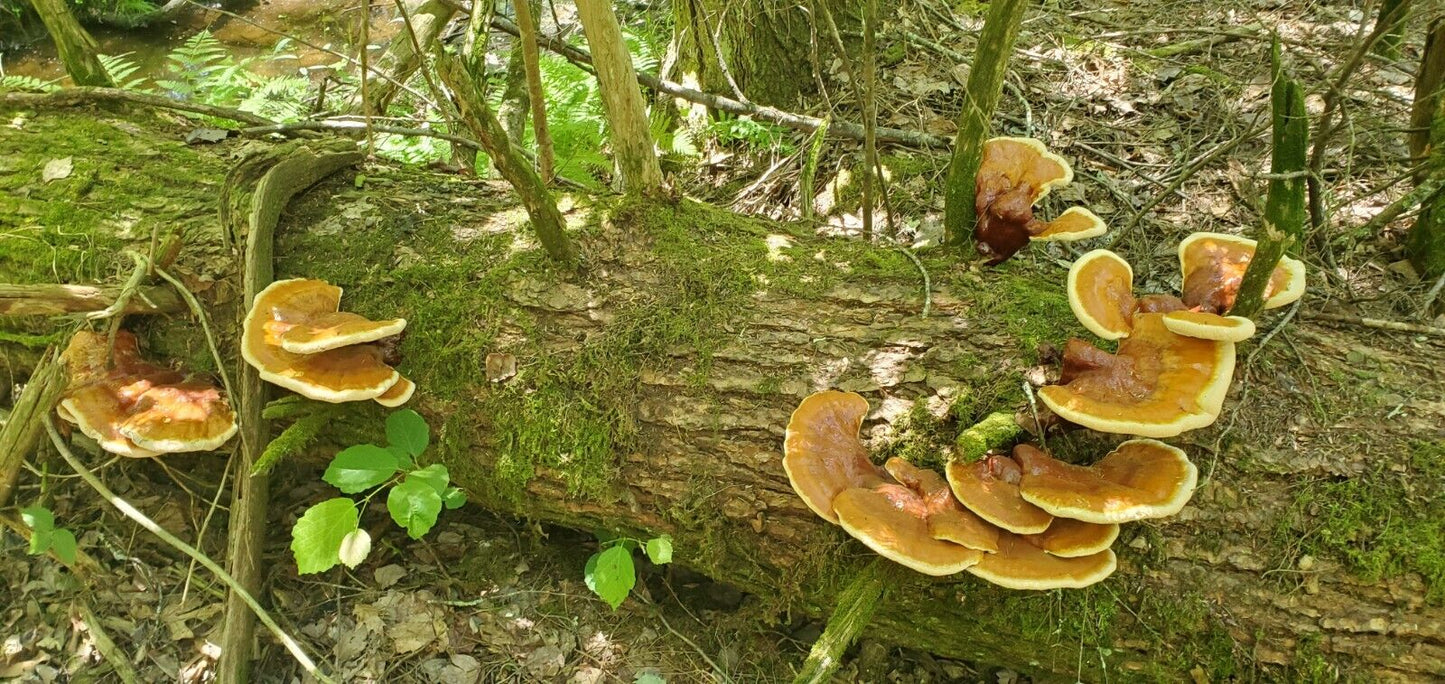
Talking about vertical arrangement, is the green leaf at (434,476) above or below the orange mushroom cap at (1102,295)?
below

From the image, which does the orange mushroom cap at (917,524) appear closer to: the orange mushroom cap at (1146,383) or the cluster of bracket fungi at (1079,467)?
the cluster of bracket fungi at (1079,467)

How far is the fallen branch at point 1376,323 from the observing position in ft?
10.0

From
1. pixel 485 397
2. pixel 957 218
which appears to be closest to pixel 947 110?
pixel 957 218

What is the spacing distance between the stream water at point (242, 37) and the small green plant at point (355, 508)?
789 centimetres

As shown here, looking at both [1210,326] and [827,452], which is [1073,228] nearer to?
[1210,326]

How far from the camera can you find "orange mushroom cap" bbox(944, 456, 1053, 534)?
256cm

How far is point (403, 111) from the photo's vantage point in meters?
7.05

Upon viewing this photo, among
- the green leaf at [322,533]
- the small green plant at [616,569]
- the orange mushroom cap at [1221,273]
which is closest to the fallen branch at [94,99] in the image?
the green leaf at [322,533]

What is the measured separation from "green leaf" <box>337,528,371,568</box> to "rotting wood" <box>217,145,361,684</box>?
665 millimetres

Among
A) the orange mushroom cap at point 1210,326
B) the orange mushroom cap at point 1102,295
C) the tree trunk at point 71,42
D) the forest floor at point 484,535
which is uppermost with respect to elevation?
the tree trunk at point 71,42

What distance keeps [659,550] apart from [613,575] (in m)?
0.21

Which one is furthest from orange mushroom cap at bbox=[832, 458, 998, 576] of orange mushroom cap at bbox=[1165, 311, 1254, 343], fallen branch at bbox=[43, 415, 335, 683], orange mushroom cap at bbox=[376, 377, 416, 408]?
fallen branch at bbox=[43, 415, 335, 683]

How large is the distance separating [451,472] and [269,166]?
1919mm

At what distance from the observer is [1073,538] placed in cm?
260
